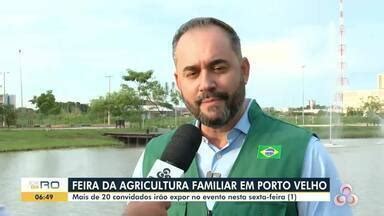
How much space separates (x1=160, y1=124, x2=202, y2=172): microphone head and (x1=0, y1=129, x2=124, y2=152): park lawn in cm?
3469

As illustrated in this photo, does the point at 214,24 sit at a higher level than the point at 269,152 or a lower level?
higher

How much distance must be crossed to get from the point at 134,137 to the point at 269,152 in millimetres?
44223

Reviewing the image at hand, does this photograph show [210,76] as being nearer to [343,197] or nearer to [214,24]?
[214,24]

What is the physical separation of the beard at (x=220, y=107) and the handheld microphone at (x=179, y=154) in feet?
0.14

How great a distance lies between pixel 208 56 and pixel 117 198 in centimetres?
46

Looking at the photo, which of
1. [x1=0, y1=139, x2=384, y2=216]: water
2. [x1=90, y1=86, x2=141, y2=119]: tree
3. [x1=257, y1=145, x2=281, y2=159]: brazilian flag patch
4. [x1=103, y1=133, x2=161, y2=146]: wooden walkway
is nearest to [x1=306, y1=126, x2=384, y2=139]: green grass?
[x1=103, y1=133, x2=161, y2=146]: wooden walkway

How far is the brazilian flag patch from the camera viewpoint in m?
1.62

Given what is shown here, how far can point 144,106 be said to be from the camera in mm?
57781

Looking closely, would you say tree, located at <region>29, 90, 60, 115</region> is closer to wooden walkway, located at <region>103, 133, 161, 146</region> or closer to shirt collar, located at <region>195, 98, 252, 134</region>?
wooden walkway, located at <region>103, 133, 161, 146</region>

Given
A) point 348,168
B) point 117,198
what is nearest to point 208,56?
point 117,198

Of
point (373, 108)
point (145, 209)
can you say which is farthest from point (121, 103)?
point (145, 209)

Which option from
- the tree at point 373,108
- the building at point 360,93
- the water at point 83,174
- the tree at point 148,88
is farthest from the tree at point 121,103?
the building at point 360,93

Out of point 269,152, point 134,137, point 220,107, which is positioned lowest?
point 134,137

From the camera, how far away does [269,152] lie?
5.38ft
